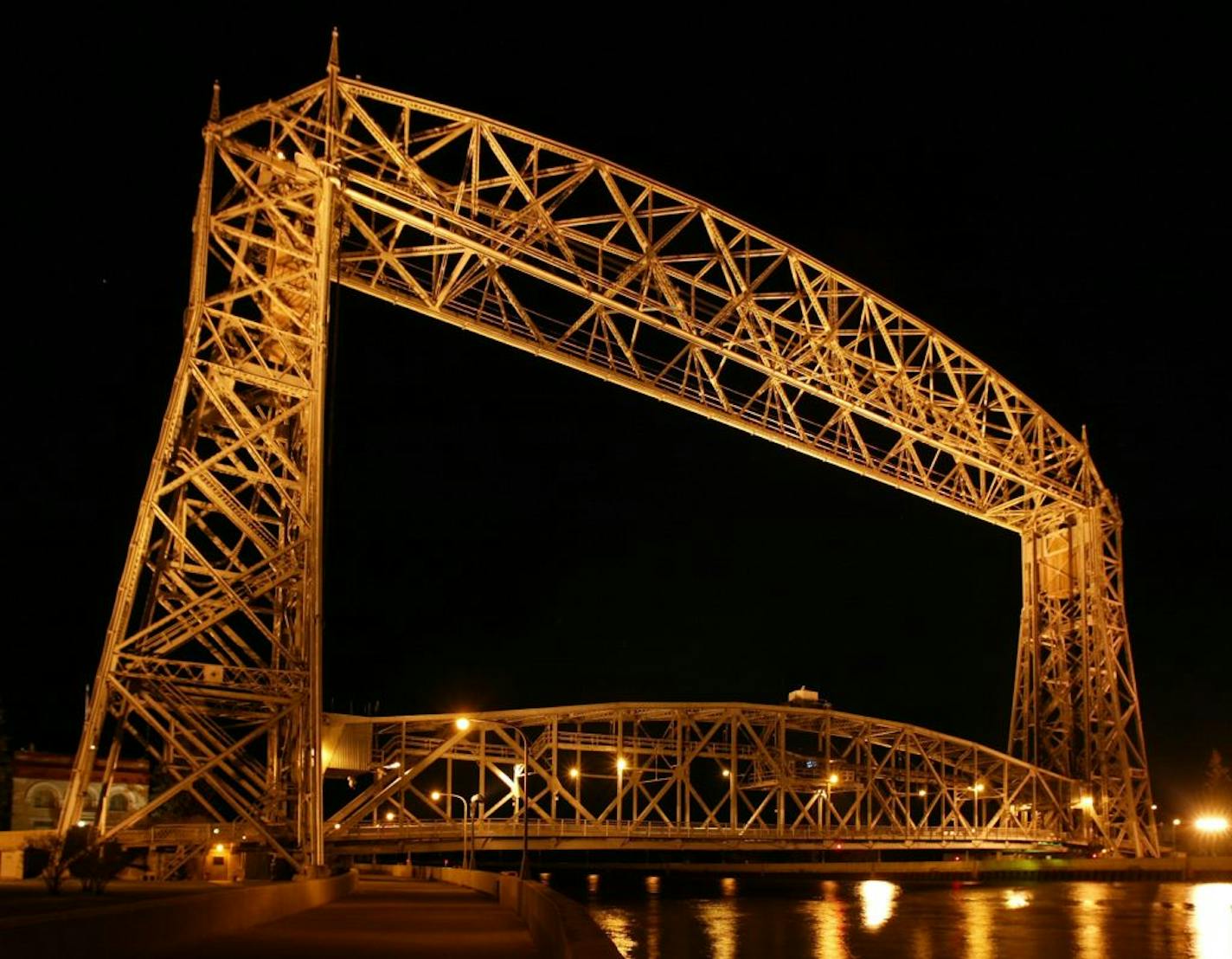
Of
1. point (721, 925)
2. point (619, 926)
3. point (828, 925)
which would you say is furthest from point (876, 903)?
point (619, 926)

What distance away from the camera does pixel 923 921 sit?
26844 mm

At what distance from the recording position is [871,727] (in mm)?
55531

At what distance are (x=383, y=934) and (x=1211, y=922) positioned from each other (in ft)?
56.8

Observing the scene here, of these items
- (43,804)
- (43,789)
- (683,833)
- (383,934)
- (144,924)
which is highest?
(43,789)

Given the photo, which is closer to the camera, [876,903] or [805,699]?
[876,903]

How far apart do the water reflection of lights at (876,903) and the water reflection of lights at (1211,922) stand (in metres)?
5.67

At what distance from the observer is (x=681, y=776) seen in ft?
167

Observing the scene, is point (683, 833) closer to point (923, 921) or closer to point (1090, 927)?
point (923, 921)

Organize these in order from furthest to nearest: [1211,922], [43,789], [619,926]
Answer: [43,789] < [1211,922] < [619,926]

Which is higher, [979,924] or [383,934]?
[383,934]

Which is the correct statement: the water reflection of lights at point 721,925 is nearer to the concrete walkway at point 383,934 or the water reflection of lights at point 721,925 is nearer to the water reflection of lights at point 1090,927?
the concrete walkway at point 383,934

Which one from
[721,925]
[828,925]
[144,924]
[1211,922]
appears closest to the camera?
[144,924]

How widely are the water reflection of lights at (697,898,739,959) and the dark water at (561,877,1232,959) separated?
2 centimetres

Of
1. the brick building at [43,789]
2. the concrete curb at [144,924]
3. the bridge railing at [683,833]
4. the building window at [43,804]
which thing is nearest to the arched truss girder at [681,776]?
the bridge railing at [683,833]
